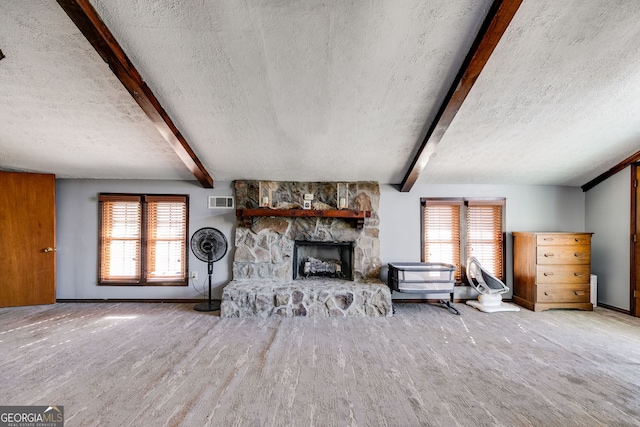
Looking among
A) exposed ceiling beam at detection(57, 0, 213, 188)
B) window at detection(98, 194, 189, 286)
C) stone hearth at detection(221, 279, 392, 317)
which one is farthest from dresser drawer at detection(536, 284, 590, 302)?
window at detection(98, 194, 189, 286)

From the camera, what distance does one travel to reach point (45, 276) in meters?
4.16

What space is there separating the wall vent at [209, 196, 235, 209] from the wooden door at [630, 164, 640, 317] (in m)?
5.65

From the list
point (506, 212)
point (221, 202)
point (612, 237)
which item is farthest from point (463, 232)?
point (221, 202)

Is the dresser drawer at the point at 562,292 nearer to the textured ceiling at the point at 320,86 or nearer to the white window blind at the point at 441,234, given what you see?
the white window blind at the point at 441,234

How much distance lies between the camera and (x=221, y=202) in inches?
176

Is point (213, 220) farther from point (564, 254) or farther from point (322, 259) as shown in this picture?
point (564, 254)

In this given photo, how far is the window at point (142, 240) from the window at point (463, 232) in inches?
152

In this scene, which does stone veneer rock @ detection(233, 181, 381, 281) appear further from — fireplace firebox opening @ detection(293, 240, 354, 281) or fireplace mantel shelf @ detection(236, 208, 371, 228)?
fireplace mantel shelf @ detection(236, 208, 371, 228)

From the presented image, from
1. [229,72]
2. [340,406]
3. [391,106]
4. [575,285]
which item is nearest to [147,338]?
[340,406]

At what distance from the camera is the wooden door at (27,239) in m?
4.03

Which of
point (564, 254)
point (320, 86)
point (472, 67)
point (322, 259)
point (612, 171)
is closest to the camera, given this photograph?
point (472, 67)

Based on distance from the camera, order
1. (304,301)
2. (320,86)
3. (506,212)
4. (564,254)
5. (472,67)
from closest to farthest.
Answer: (472,67), (320,86), (304,301), (564,254), (506,212)

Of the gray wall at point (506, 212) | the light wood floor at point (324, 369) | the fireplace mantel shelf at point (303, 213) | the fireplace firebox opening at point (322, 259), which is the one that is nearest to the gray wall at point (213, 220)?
the gray wall at point (506, 212)

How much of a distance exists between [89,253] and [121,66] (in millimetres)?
3353
